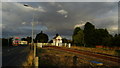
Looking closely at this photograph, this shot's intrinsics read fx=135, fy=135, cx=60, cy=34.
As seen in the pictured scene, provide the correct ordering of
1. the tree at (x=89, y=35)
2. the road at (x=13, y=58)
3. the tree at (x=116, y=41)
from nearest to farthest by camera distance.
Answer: the road at (x=13, y=58) < the tree at (x=116, y=41) < the tree at (x=89, y=35)

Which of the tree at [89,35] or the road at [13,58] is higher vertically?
the tree at [89,35]

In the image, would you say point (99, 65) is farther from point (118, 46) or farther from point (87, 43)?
point (87, 43)

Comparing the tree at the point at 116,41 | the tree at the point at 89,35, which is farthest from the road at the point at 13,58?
the tree at the point at 89,35

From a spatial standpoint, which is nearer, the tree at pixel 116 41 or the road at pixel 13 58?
the road at pixel 13 58

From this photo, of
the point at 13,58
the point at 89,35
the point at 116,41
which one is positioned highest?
the point at 89,35

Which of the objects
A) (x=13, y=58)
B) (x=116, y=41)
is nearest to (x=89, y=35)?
(x=116, y=41)

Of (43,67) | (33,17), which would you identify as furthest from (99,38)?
(43,67)

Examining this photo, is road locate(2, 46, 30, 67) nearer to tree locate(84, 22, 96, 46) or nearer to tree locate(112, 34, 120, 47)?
tree locate(112, 34, 120, 47)

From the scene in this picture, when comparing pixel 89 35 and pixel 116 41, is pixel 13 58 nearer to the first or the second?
pixel 116 41

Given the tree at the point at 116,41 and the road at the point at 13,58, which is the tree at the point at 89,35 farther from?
the road at the point at 13,58

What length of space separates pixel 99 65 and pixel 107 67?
976 mm

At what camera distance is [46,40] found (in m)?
140

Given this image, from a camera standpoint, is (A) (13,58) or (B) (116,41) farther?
(B) (116,41)

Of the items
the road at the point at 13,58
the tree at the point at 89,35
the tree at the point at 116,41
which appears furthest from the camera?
the tree at the point at 89,35
